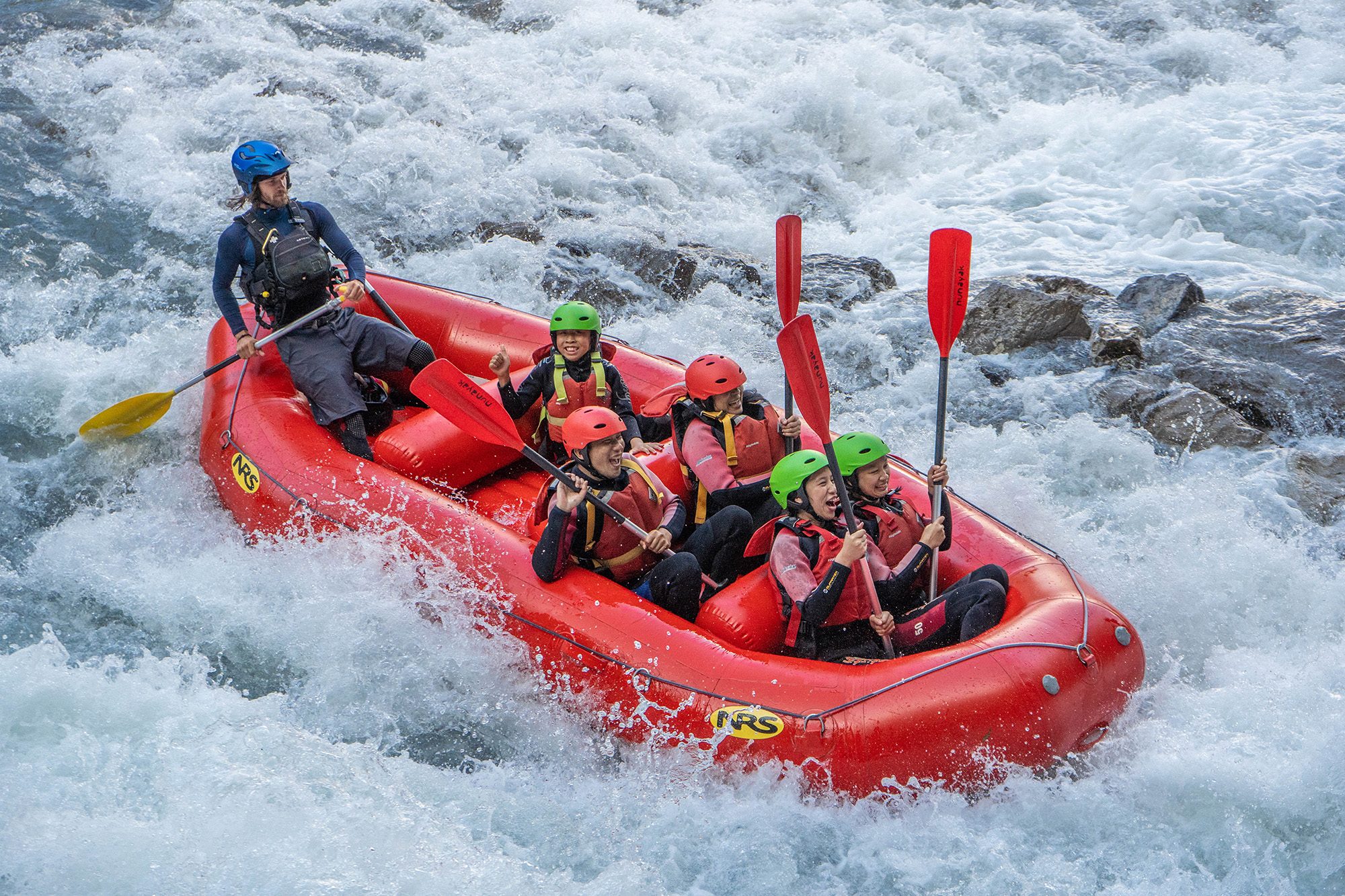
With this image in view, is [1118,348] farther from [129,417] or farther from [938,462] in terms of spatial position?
[129,417]

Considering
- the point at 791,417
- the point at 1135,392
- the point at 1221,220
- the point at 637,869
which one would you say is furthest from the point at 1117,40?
the point at 637,869

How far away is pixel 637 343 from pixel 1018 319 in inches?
87.8

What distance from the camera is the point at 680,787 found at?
3.73 m

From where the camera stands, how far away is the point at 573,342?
184 inches

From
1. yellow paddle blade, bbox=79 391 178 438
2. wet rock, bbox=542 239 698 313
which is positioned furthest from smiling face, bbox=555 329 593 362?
wet rock, bbox=542 239 698 313

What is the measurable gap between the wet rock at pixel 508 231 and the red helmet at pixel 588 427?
395 cm

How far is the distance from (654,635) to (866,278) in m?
4.43

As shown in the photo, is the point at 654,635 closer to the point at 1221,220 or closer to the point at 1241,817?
the point at 1241,817

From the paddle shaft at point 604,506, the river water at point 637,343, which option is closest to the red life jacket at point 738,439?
the paddle shaft at point 604,506

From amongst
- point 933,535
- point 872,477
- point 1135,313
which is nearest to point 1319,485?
point 1135,313

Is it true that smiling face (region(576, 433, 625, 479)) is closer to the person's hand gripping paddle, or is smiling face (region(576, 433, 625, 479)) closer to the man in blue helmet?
the man in blue helmet

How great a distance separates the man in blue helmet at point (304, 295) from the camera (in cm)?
483

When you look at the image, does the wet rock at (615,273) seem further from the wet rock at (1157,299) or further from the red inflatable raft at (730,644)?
the wet rock at (1157,299)

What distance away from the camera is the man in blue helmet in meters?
4.83
